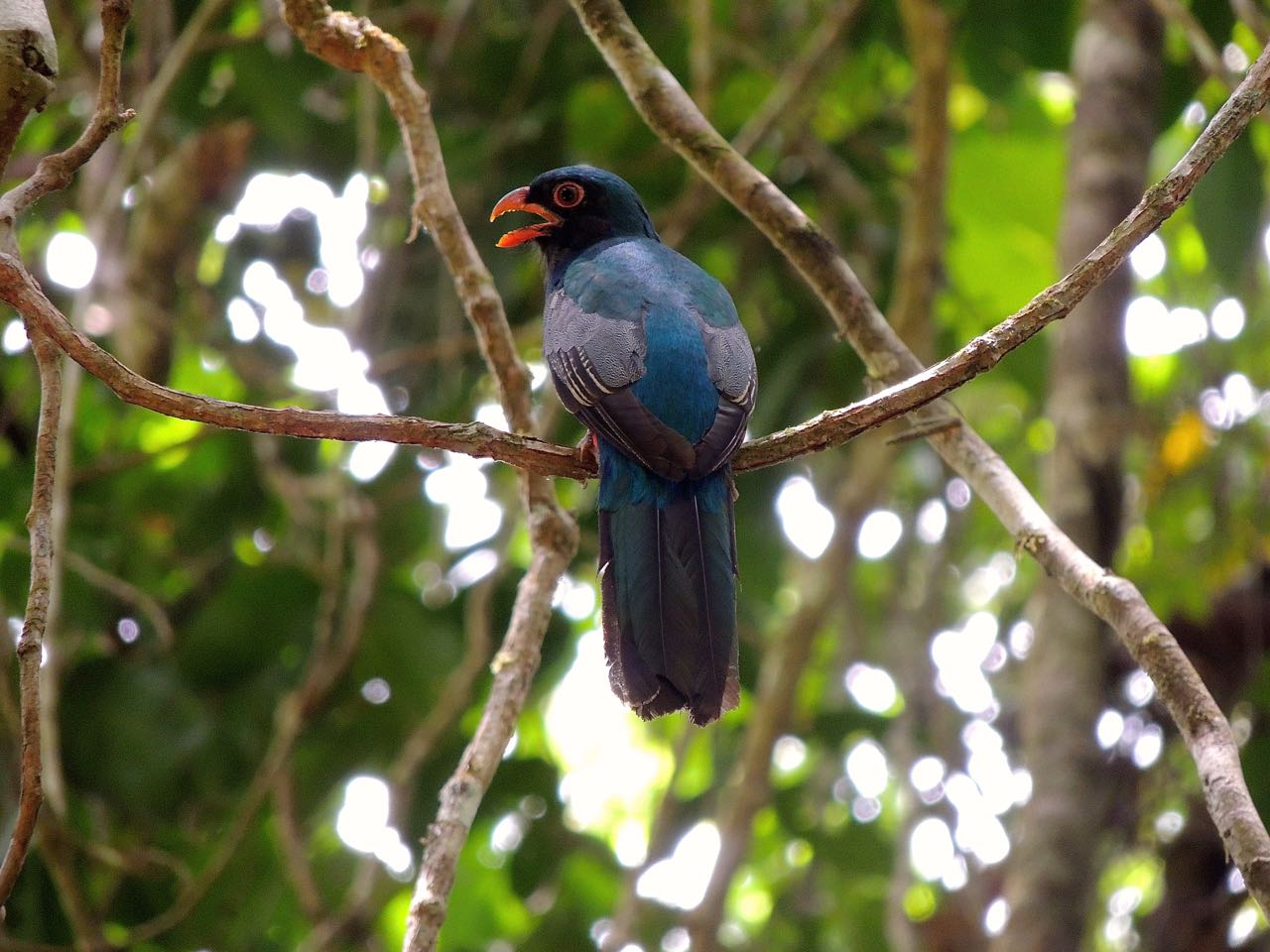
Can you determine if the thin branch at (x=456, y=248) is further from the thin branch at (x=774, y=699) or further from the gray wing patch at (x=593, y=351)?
the thin branch at (x=774, y=699)

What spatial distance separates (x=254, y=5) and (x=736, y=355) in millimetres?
4596

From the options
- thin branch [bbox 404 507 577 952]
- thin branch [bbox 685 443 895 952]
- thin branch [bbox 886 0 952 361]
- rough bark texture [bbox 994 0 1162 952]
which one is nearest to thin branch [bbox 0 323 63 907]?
thin branch [bbox 404 507 577 952]

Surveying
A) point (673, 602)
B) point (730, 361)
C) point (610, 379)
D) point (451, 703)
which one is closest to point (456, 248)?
point (610, 379)

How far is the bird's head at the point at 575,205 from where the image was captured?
5.21 meters

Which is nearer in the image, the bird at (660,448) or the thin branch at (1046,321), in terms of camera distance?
the thin branch at (1046,321)

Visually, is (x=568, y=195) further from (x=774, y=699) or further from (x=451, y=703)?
(x=774, y=699)

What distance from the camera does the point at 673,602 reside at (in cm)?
330

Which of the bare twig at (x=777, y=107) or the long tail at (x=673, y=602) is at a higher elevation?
the bare twig at (x=777, y=107)

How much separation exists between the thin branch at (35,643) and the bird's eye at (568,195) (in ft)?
10.1

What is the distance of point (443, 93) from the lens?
6.48 m

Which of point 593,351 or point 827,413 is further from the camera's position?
point 593,351

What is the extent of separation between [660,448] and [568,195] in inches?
78.7

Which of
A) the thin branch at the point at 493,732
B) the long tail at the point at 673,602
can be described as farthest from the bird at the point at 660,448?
the thin branch at the point at 493,732

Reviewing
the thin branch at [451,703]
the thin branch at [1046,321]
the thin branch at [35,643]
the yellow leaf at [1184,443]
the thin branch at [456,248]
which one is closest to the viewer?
the thin branch at [35,643]
